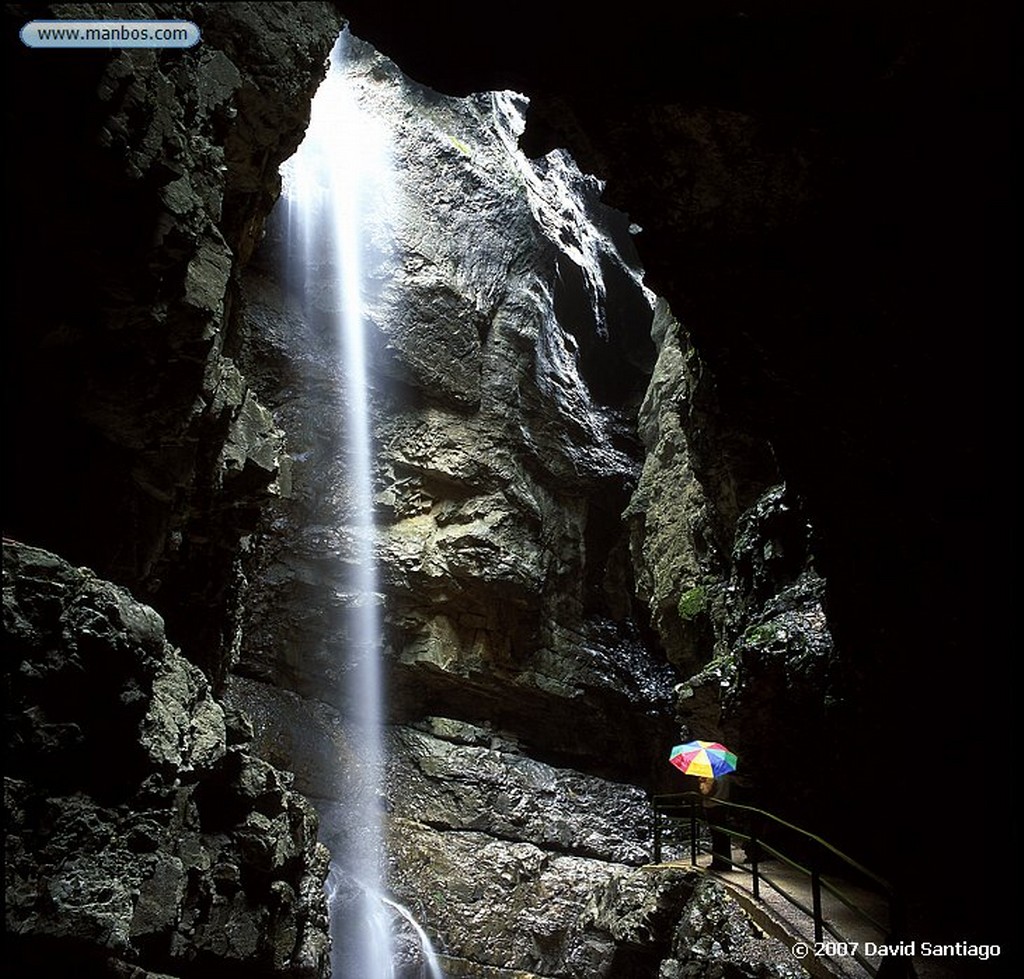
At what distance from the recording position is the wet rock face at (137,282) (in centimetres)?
485

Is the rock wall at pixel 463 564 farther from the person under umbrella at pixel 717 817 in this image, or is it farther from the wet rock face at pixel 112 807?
the wet rock face at pixel 112 807

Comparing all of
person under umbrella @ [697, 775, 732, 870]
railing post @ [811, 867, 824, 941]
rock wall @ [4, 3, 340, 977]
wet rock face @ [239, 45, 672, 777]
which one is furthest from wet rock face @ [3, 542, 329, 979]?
wet rock face @ [239, 45, 672, 777]

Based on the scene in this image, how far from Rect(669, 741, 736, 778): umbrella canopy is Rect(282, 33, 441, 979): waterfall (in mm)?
8184

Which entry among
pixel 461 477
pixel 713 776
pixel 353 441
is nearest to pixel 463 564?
pixel 461 477

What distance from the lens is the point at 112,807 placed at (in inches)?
182

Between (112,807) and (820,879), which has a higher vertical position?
(112,807)

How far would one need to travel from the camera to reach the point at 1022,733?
641 centimetres

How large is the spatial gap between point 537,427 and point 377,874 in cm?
1182

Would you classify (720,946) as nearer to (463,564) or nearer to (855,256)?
(855,256)

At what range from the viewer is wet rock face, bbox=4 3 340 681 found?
15.9ft

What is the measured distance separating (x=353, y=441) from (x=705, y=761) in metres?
13.2

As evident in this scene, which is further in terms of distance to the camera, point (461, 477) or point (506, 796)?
point (461, 477)

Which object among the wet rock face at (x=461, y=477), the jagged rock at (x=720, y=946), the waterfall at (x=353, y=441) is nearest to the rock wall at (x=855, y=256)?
the jagged rock at (x=720, y=946)

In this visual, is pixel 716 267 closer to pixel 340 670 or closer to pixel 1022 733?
pixel 1022 733
